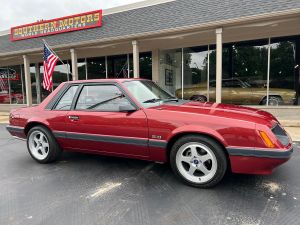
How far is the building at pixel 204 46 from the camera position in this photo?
8.17m

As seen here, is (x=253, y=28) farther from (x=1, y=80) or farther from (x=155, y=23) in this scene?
(x=1, y=80)

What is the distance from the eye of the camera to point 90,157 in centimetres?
474

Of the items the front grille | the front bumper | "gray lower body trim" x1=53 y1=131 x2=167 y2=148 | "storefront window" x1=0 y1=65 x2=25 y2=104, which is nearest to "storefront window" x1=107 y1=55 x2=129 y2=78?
"storefront window" x1=0 y1=65 x2=25 y2=104

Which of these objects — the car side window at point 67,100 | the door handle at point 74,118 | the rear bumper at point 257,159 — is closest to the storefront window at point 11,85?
the car side window at point 67,100

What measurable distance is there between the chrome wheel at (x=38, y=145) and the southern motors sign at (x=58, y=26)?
25.0ft

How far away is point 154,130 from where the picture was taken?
3348mm

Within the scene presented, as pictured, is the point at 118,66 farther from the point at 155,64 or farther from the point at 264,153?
the point at 264,153

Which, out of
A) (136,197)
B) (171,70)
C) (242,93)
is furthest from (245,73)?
(136,197)

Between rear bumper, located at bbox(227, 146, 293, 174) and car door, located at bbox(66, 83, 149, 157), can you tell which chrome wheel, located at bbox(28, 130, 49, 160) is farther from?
rear bumper, located at bbox(227, 146, 293, 174)

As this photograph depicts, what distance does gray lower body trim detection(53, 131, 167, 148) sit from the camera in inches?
133

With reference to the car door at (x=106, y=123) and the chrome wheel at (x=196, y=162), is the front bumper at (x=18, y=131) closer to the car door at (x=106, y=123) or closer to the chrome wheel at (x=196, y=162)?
the car door at (x=106, y=123)

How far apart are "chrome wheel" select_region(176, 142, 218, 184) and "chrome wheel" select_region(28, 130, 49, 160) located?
8.40 ft

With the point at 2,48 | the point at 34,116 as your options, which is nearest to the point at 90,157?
the point at 34,116

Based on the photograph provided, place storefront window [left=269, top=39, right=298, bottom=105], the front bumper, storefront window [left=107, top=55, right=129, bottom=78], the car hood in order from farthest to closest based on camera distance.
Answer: storefront window [left=107, top=55, right=129, bottom=78] → storefront window [left=269, top=39, right=298, bottom=105] → the front bumper → the car hood
